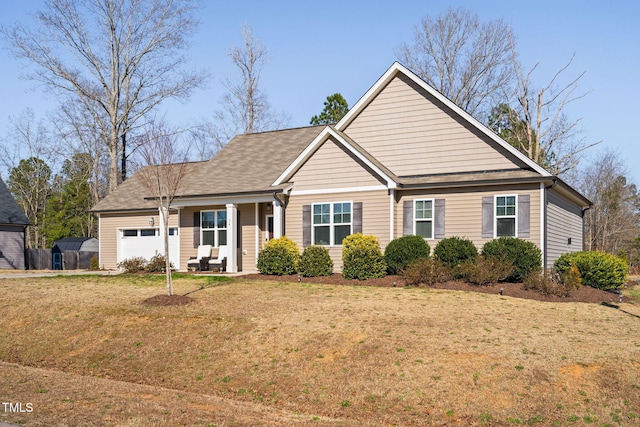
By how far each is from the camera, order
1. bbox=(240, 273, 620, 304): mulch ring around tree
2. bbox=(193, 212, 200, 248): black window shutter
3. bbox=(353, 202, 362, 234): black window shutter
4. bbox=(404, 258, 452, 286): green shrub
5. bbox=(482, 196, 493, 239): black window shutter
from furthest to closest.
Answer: bbox=(193, 212, 200, 248): black window shutter → bbox=(353, 202, 362, 234): black window shutter → bbox=(482, 196, 493, 239): black window shutter → bbox=(404, 258, 452, 286): green shrub → bbox=(240, 273, 620, 304): mulch ring around tree

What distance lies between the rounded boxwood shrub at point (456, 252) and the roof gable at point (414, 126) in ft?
10.1

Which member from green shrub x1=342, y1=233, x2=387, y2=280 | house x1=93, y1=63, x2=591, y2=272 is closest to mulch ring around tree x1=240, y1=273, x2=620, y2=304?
green shrub x1=342, y1=233, x2=387, y2=280

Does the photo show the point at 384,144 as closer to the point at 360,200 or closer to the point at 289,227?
the point at 360,200

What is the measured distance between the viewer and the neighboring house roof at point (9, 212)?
1314 inches

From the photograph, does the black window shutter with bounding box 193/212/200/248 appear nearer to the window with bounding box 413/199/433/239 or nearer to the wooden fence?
the window with bounding box 413/199/433/239

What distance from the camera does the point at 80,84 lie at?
121 feet

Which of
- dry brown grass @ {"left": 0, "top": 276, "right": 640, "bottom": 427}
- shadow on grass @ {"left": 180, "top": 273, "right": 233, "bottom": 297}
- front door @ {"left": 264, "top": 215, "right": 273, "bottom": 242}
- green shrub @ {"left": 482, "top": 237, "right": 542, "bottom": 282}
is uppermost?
front door @ {"left": 264, "top": 215, "right": 273, "bottom": 242}

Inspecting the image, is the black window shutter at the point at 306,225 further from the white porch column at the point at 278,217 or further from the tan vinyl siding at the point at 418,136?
the tan vinyl siding at the point at 418,136

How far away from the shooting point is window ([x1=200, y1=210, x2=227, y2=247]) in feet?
79.0

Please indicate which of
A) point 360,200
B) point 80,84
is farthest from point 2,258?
point 360,200

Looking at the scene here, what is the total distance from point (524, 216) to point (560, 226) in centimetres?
351

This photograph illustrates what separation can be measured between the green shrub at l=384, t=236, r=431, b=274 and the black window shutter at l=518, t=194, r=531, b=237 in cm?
291

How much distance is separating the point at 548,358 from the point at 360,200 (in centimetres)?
1119

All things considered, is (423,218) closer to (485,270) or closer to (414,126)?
(414,126)
